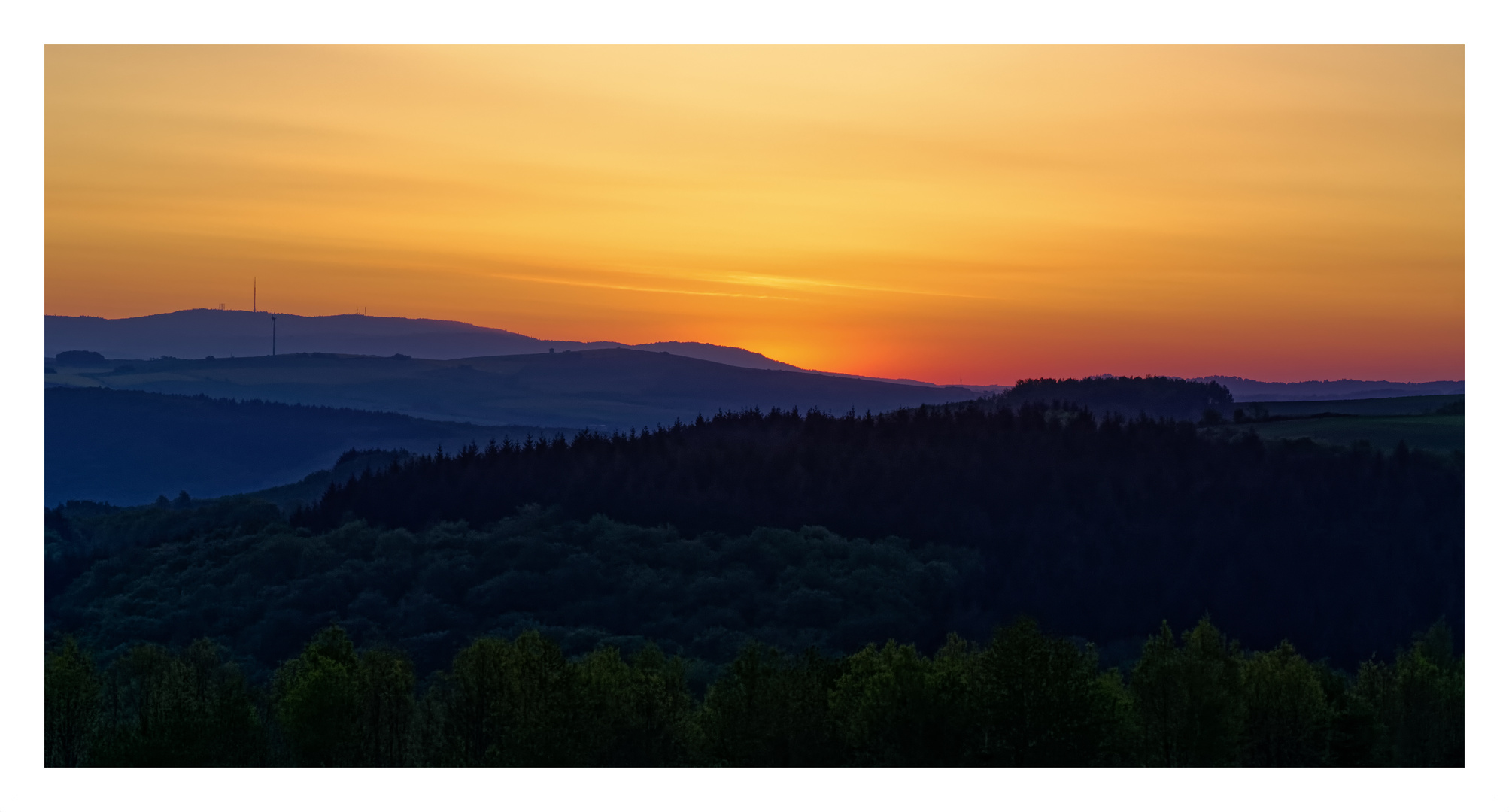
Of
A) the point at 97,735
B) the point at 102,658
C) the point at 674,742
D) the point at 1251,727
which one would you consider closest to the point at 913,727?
the point at 674,742

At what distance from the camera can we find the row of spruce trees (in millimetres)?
74000

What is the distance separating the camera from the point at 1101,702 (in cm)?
7531

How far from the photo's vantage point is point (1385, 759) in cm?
8306

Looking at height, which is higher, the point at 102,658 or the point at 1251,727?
the point at 1251,727

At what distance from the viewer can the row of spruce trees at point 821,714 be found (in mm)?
74000

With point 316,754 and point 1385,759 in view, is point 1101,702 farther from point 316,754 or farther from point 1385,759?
point 316,754

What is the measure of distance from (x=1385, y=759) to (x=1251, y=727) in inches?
296

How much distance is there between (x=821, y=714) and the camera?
271 feet
